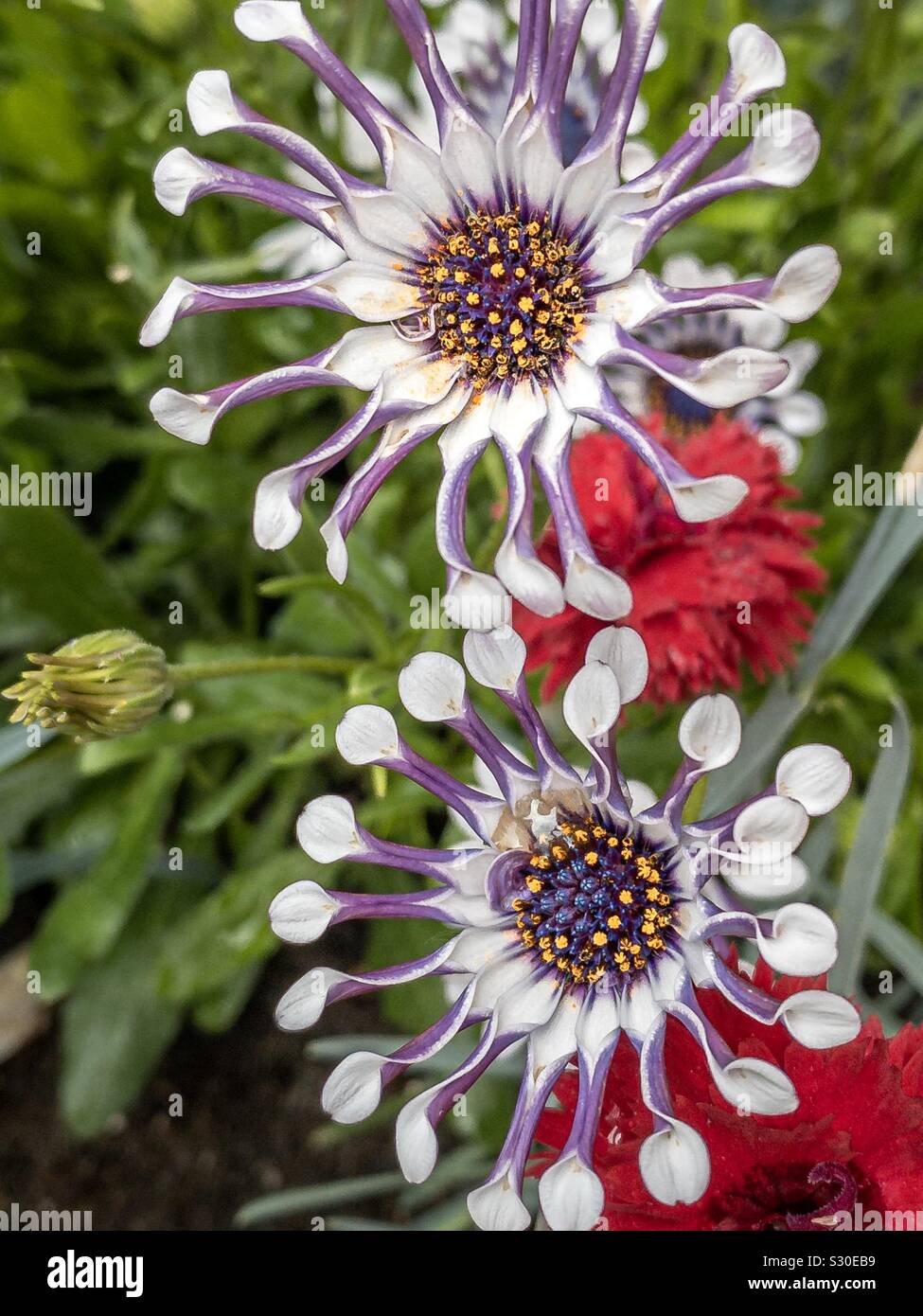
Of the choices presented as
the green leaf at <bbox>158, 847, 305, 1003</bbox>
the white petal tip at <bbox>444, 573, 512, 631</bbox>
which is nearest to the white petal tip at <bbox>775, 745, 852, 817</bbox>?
the white petal tip at <bbox>444, 573, 512, 631</bbox>

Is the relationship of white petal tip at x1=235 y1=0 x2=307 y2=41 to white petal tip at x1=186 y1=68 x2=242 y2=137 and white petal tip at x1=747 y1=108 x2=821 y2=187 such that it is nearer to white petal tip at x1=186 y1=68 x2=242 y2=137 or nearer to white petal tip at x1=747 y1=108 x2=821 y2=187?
white petal tip at x1=186 y1=68 x2=242 y2=137

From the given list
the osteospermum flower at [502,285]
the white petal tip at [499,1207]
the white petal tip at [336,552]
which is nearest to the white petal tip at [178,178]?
the osteospermum flower at [502,285]

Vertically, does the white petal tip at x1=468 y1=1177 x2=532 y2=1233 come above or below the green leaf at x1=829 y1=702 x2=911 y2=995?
below

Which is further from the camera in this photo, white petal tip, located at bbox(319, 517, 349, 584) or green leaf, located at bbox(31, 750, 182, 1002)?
green leaf, located at bbox(31, 750, 182, 1002)

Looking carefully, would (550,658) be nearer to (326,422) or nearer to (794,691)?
(794,691)

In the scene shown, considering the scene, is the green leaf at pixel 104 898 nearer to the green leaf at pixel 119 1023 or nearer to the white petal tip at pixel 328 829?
the green leaf at pixel 119 1023

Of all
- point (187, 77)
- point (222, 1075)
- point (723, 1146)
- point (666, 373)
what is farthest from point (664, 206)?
point (222, 1075)

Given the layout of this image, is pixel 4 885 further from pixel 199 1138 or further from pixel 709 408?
pixel 709 408

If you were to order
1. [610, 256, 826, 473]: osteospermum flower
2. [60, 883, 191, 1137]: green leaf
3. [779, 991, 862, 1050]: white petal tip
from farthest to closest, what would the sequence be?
[60, 883, 191, 1137]: green leaf, [610, 256, 826, 473]: osteospermum flower, [779, 991, 862, 1050]: white petal tip
